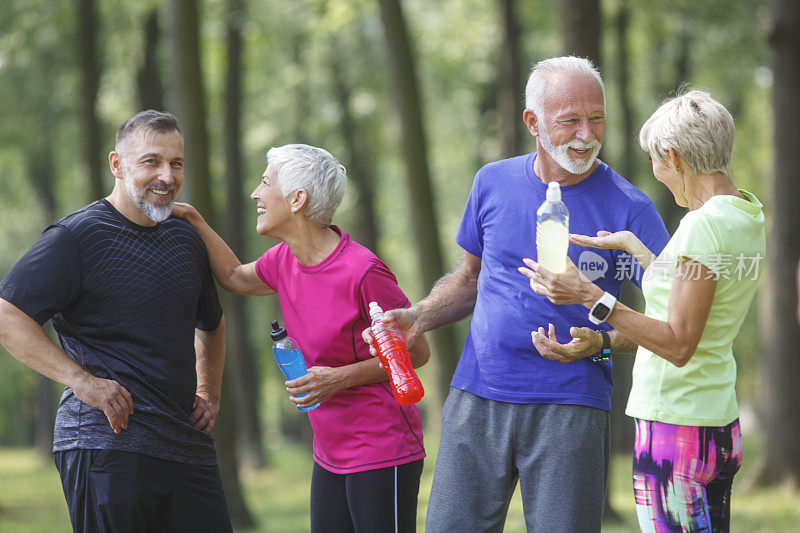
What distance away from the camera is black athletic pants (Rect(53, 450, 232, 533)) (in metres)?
3.75

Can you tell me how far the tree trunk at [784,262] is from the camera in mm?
9891

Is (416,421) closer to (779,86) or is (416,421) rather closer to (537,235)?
(537,235)

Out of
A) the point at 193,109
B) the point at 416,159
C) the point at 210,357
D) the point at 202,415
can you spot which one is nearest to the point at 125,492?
the point at 202,415

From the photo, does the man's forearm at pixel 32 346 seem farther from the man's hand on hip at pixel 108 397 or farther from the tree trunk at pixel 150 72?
the tree trunk at pixel 150 72

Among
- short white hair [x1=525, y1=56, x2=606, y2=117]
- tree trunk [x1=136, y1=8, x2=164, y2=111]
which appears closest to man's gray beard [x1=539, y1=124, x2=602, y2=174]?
short white hair [x1=525, y1=56, x2=606, y2=117]

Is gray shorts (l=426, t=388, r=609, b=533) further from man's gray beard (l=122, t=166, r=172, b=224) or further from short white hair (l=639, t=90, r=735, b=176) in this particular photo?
man's gray beard (l=122, t=166, r=172, b=224)

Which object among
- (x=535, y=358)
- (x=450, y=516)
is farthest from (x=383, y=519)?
(x=535, y=358)

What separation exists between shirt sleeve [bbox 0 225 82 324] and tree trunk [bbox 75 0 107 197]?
33.1ft

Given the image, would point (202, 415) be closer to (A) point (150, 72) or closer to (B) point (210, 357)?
(B) point (210, 357)

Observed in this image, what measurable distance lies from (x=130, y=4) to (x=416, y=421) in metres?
13.9

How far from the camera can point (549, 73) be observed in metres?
3.64

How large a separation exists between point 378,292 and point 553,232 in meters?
0.86

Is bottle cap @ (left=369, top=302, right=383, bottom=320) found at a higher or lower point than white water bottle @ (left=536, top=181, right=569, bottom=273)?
lower

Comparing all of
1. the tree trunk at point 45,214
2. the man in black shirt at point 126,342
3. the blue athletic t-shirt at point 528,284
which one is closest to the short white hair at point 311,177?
the man in black shirt at point 126,342
